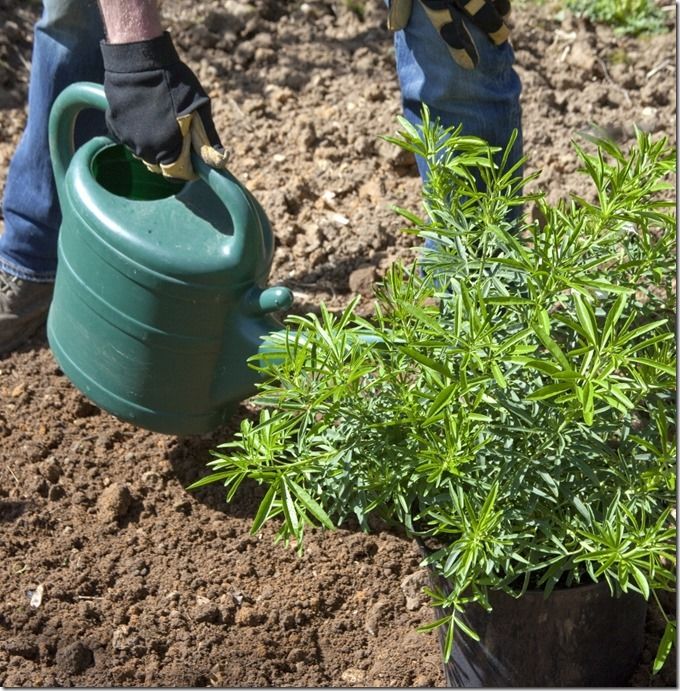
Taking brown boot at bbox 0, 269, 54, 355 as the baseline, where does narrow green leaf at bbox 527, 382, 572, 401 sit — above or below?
above

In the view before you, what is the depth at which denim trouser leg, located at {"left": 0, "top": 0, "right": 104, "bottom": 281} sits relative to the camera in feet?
9.64

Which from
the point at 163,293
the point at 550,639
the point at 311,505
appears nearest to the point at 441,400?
the point at 311,505

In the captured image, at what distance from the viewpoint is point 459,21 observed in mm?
2584

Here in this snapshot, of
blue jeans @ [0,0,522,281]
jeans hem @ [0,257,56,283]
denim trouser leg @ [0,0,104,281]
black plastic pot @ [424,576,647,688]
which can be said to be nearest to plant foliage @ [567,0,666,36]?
blue jeans @ [0,0,522,281]

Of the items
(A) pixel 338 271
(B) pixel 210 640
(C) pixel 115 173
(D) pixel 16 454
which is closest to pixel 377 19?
(A) pixel 338 271

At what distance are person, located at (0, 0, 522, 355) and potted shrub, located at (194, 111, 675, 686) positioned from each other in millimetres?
471

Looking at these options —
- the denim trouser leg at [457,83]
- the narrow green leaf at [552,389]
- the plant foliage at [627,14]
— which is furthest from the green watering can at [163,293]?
the plant foliage at [627,14]

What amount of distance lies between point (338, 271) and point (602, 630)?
1.57 metres

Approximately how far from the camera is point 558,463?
6.06 ft

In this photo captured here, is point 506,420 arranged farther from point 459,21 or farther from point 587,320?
point 459,21

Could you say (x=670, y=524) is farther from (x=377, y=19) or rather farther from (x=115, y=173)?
(x=377, y=19)

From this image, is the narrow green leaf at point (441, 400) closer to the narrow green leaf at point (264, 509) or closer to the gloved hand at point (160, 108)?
the narrow green leaf at point (264, 509)

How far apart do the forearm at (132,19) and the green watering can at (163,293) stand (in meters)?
0.16

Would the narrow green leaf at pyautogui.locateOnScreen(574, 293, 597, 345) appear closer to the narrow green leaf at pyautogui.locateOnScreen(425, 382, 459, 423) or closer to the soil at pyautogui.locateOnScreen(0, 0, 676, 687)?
the narrow green leaf at pyautogui.locateOnScreen(425, 382, 459, 423)
